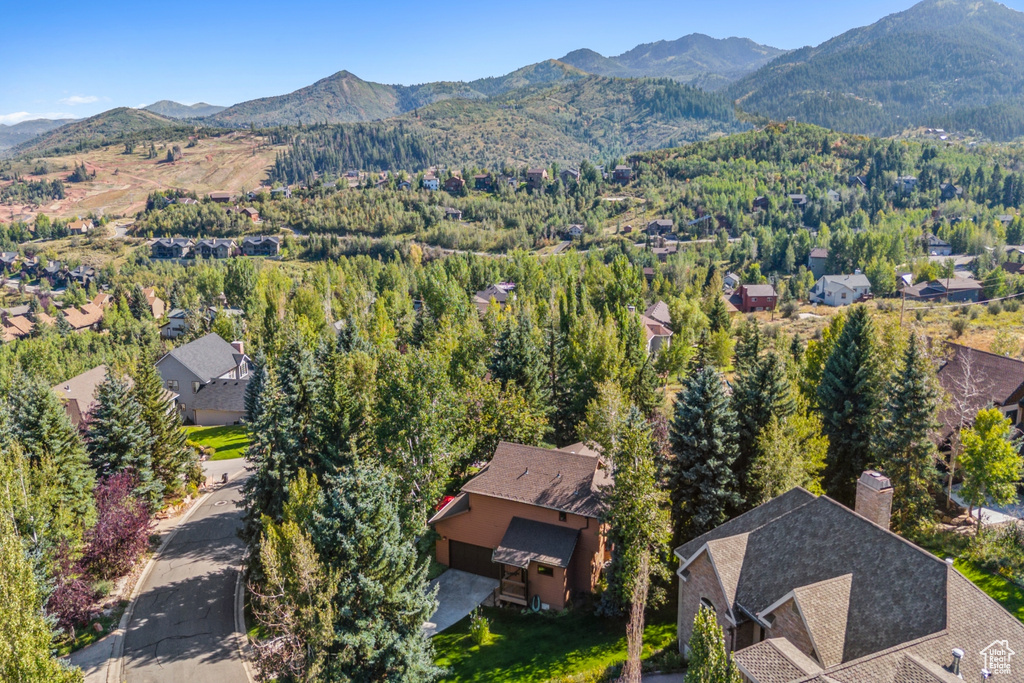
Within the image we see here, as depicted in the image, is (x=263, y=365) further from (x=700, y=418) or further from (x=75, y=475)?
(x=700, y=418)

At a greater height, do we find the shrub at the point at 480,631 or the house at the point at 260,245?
the house at the point at 260,245

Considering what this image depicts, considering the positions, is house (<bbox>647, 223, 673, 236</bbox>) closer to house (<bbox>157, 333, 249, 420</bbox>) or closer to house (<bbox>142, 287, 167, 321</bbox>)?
house (<bbox>157, 333, 249, 420</bbox>)

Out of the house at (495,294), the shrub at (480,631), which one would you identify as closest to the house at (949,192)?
the house at (495,294)

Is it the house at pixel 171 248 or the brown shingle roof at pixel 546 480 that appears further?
the house at pixel 171 248

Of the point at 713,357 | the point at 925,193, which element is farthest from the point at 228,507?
the point at 925,193

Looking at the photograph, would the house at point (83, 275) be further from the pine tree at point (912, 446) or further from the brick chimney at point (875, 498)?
the brick chimney at point (875, 498)

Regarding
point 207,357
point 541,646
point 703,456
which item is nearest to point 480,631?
point 541,646
